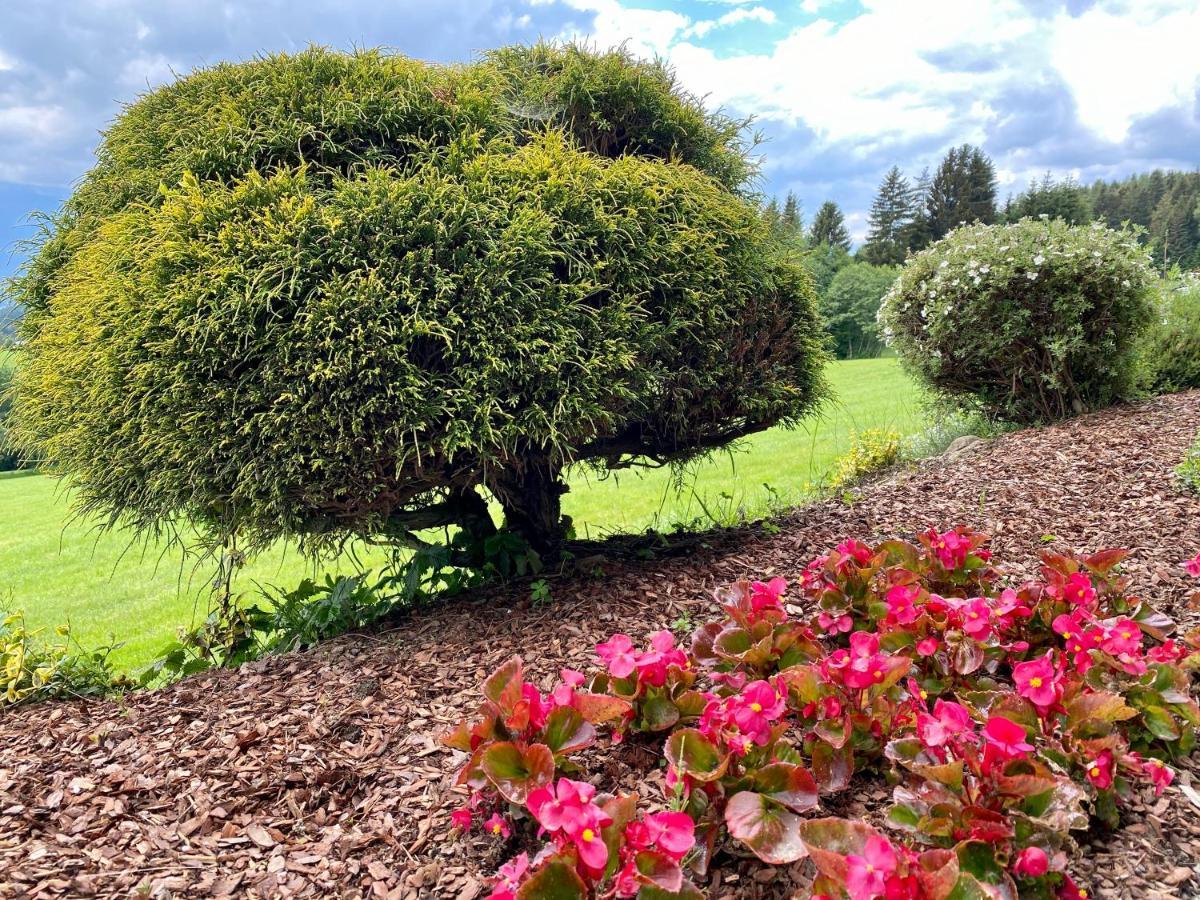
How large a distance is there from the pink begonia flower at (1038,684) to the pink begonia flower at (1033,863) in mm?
461

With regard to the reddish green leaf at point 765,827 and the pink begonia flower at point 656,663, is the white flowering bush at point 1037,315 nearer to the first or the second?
the pink begonia flower at point 656,663

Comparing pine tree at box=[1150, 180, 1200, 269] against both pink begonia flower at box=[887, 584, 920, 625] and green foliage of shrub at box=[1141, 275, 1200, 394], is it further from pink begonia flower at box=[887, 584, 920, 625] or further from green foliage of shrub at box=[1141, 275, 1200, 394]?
pink begonia flower at box=[887, 584, 920, 625]

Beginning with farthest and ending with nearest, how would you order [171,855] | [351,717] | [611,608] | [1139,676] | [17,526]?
[17,526] < [611,608] < [351,717] < [1139,676] < [171,855]

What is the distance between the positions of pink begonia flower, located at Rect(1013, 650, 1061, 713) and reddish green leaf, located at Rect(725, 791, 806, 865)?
0.72 meters

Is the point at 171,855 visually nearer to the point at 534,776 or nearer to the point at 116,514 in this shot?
the point at 534,776

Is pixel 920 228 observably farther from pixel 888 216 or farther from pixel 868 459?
pixel 868 459

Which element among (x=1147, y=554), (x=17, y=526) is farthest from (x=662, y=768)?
(x=17, y=526)

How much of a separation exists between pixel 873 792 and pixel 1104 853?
501mm

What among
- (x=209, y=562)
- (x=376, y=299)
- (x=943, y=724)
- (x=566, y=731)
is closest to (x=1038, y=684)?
(x=943, y=724)

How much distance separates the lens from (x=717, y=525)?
4.43 m

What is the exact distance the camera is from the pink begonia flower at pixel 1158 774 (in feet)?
6.07

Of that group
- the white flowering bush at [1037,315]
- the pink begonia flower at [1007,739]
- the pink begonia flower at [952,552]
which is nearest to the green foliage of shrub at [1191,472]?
the pink begonia flower at [952,552]

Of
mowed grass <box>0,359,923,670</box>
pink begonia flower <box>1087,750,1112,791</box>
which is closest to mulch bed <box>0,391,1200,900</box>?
pink begonia flower <box>1087,750,1112,791</box>

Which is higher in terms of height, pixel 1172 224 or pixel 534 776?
pixel 1172 224
